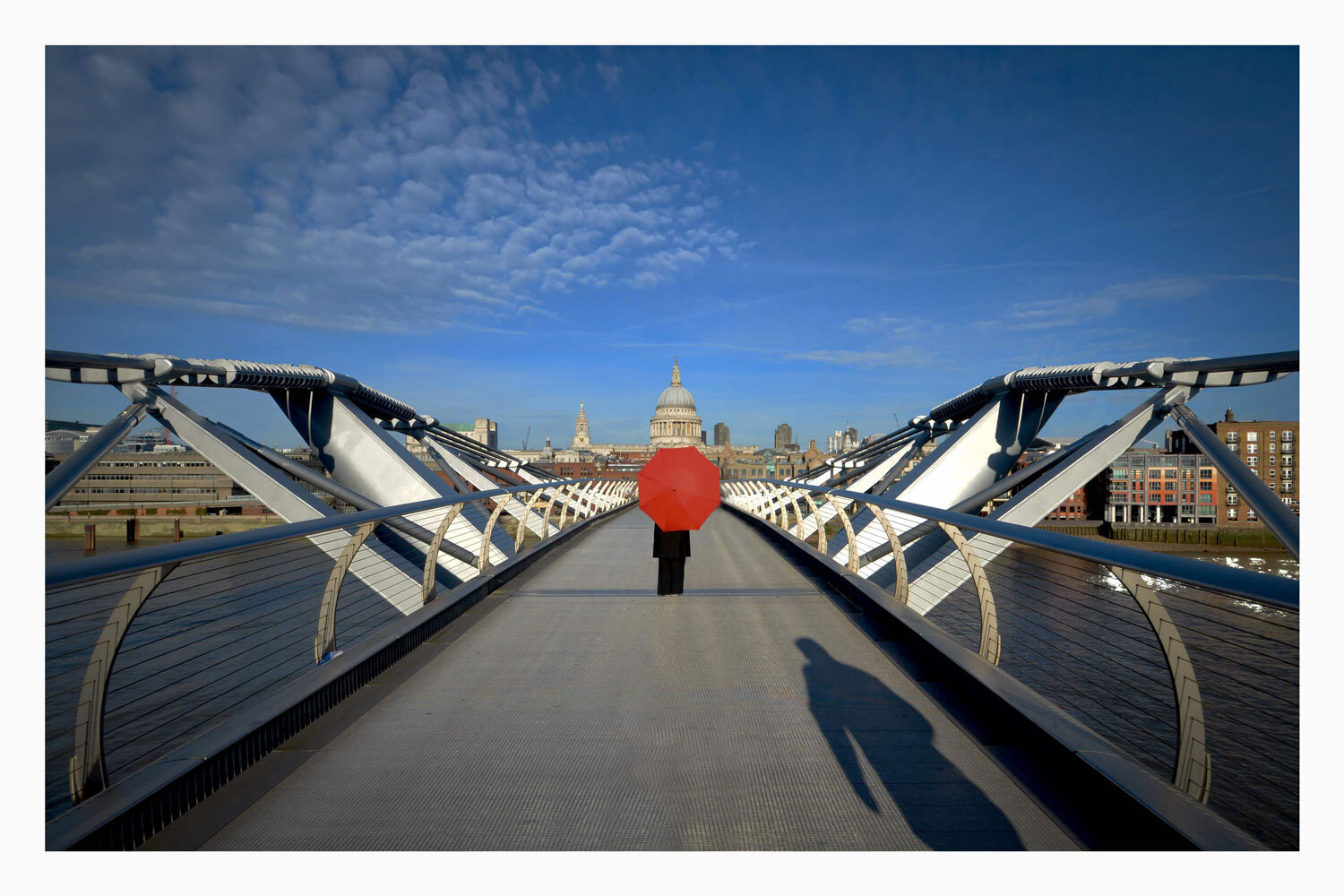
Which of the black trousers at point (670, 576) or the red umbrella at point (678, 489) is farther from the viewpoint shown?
the black trousers at point (670, 576)

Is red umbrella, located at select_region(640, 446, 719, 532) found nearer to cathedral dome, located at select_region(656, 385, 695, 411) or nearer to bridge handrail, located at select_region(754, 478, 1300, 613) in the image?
bridge handrail, located at select_region(754, 478, 1300, 613)

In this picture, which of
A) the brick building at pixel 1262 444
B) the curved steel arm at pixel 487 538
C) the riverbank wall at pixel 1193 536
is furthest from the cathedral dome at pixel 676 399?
the curved steel arm at pixel 487 538

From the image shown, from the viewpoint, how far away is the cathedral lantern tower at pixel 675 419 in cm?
14300

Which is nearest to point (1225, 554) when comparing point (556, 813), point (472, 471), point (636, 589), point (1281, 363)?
point (1281, 363)

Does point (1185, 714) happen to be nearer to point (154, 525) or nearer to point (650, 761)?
point (650, 761)

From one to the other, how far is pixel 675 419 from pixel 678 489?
138 metres

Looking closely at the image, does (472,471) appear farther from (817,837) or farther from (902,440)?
(817,837)

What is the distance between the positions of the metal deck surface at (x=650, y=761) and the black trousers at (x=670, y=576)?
1.53 meters

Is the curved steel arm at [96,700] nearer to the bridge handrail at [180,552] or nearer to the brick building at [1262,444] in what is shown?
the bridge handrail at [180,552]

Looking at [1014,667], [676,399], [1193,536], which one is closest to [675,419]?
[676,399]

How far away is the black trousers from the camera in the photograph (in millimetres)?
6879

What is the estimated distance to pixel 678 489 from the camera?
6.25m

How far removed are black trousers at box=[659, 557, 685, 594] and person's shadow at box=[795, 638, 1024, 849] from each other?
102 inches

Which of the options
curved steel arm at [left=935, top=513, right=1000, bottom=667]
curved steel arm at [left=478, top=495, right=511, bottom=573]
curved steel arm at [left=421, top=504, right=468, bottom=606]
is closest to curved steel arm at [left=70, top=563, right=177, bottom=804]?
curved steel arm at [left=421, top=504, right=468, bottom=606]
